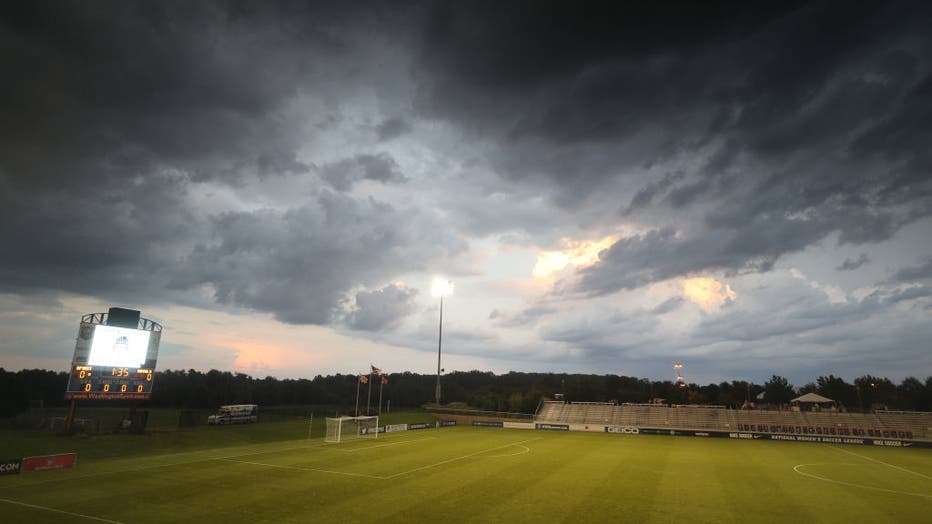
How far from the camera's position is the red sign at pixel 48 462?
925 inches

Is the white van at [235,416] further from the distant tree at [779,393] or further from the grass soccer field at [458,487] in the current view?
the distant tree at [779,393]

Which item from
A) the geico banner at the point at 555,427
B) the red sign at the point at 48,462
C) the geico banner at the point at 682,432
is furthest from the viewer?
the geico banner at the point at 555,427

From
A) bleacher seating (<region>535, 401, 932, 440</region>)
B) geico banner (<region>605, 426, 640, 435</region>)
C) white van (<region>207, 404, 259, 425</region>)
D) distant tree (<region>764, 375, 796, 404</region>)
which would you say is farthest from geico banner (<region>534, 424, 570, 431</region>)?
distant tree (<region>764, 375, 796, 404</region>)

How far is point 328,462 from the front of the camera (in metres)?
29.2

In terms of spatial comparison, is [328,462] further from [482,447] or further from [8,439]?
[8,439]

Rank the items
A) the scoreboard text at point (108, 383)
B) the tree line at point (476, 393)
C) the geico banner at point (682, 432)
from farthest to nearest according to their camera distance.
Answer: the tree line at point (476, 393) → the geico banner at point (682, 432) → the scoreboard text at point (108, 383)

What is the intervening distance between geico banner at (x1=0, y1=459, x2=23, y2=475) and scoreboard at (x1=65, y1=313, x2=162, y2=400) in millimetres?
10683

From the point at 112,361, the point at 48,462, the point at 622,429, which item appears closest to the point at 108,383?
the point at 112,361

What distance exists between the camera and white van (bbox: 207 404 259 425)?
4872 centimetres

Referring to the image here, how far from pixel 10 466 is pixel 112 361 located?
43.4ft

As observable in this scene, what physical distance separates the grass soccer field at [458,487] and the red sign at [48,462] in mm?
582

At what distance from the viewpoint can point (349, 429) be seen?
45.9m

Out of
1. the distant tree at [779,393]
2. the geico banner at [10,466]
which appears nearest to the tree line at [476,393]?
the distant tree at [779,393]

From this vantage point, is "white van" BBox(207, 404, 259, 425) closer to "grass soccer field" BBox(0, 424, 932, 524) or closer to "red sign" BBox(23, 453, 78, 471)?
A: "grass soccer field" BBox(0, 424, 932, 524)
